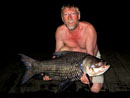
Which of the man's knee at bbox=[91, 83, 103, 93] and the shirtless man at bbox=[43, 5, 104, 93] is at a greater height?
the shirtless man at bbox=[43, 5, 104, 93]

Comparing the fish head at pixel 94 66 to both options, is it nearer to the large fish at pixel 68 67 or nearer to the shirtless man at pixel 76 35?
the large fish at pixel 68 67

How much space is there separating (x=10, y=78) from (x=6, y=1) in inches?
734

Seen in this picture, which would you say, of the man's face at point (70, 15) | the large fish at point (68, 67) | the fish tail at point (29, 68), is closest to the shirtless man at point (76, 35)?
the man's face at point (70, 15)

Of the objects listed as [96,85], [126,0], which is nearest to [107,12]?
[126,0]

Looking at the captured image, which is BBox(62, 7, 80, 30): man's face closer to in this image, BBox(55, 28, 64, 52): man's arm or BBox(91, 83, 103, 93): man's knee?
BBox(55, 28, 64, 52): man's arm

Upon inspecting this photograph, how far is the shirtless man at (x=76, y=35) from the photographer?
107 inches

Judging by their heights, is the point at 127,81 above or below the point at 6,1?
below

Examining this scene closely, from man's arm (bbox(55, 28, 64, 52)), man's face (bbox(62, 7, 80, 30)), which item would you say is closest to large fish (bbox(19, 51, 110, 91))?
man's face (bbox(62, 7, 80, 30))

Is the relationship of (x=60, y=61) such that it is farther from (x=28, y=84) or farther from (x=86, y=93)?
(x=28, y=84)

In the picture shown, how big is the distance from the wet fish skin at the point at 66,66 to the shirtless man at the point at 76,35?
0.76m

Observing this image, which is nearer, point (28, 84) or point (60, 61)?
point (60, 61)

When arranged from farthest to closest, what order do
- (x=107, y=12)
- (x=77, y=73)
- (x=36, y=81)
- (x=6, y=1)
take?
1. (x=107, y=12)
2. (x=6, y=1)
3. (x=36, y=81)
4. (x=77, y=73)

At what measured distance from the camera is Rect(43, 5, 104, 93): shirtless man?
2711 millimetres

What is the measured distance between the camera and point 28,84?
3.52 m
